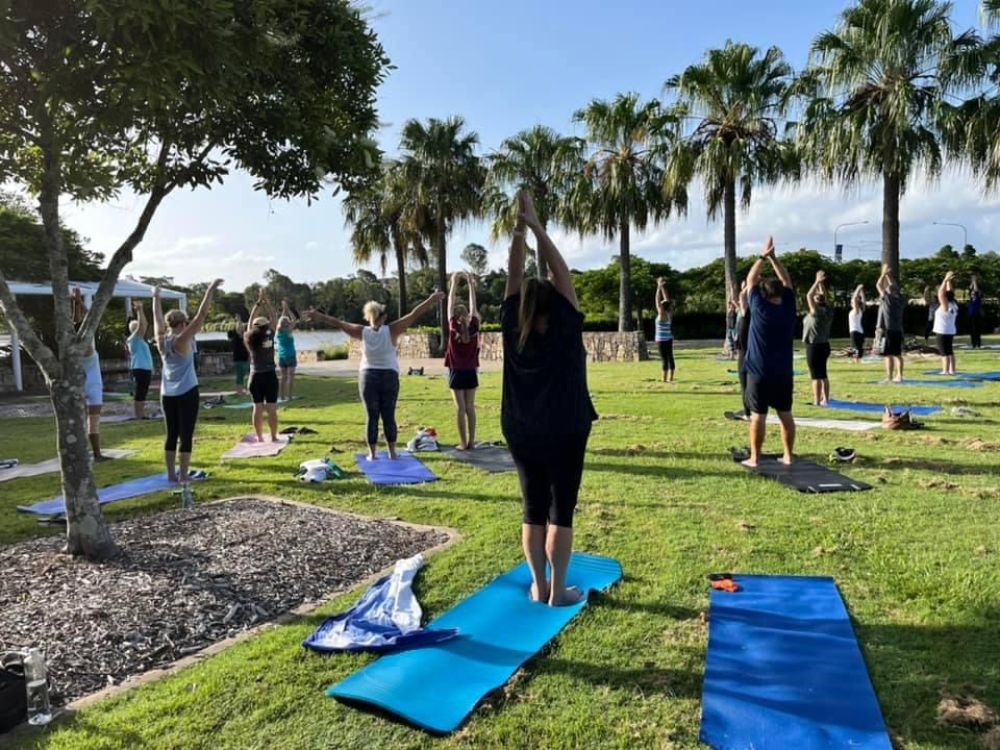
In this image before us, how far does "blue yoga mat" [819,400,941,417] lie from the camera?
963cm

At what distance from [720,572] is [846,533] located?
1217 millimetres

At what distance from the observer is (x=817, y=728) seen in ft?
8.64

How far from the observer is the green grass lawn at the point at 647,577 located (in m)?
2.74

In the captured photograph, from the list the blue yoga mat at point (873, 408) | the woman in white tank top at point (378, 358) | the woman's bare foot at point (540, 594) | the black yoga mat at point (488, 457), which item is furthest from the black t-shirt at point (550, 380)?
the blue yoga mat at point (873, 408)

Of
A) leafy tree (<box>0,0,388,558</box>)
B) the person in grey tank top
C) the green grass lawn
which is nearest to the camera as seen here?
the green grass lawn

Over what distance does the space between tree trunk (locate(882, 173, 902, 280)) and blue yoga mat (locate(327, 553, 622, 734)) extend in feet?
61.7

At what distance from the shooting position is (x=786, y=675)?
302cm

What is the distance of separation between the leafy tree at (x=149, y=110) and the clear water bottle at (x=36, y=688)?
5.84ft

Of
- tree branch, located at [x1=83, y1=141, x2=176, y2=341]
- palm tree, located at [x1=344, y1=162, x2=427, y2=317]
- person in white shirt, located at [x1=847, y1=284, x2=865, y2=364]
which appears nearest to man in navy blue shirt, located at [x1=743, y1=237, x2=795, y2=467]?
tree branch, located at [x1=83, y1=141, x2=176, y2=341]

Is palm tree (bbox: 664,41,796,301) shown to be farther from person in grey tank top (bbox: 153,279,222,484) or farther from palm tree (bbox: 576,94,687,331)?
person in grey tank top (bbox: 153,279,222,484)

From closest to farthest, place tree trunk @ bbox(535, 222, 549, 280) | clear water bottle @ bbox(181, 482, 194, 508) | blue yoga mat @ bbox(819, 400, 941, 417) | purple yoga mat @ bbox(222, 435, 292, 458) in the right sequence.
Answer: tree trunk @ bbox(535, 222, 549, 280), clear water bottle @ bbox(181, 482, 194, 508), purple yoga mat @ bbox(222, 435, 292, 458), blue yoga mat @ bbox(819, 400, 941, 417)

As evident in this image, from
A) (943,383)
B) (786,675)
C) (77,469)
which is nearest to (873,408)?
(943,383)

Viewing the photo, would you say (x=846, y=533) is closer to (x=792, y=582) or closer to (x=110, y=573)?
(x=792, y=582)

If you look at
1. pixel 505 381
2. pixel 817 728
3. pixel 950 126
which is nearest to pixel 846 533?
pixel 817 728
